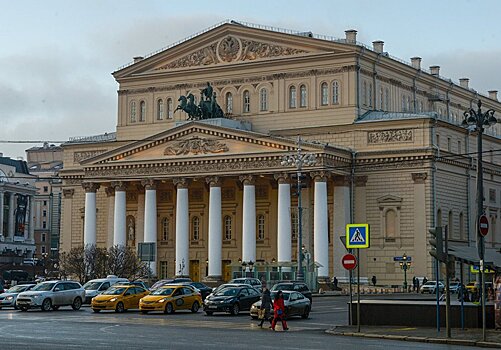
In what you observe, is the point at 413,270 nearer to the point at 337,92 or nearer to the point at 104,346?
the point at 337,92

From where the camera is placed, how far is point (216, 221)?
84562mm

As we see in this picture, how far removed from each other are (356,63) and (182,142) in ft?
50.8

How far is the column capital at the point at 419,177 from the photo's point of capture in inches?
3150

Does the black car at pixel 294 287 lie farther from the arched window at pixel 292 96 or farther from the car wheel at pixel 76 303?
the arched window at pixel 292 96

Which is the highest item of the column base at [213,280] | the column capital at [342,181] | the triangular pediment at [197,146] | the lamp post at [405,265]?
the triangular pediment at [197,146]

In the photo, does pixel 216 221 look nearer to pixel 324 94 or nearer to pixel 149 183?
pixel 149 183

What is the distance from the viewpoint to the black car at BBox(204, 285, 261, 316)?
48.7 m

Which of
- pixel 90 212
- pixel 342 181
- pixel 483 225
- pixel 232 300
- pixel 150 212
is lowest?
pixel 232 300

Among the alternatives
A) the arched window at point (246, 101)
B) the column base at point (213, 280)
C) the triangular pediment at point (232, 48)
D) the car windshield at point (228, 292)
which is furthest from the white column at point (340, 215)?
the car windshield at point (228, 292)

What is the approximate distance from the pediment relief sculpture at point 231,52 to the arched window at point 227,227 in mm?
13614

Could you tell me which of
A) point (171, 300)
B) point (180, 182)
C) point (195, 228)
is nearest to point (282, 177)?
point (180, 182)

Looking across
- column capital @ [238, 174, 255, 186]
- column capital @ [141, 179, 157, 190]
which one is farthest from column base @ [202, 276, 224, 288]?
column capital @ [141, 179, 157, 190]

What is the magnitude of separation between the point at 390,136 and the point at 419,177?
13.0 ft

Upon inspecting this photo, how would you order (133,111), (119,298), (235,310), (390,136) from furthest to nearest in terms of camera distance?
(133,111) < (390,136) < (119,298) < (235,310)
